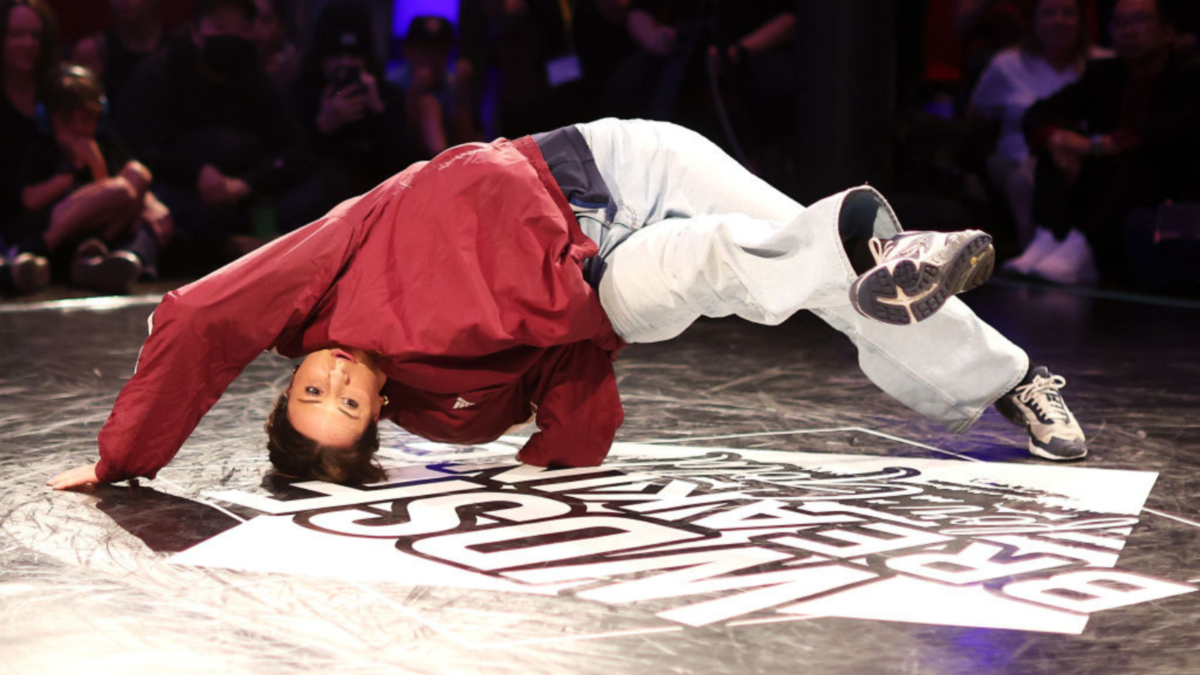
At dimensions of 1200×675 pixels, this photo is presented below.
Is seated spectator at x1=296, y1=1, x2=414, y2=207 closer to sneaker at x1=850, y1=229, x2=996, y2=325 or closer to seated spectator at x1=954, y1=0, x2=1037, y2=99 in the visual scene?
seated spectator at x1=954, y1=0, x2=1037, y2=99

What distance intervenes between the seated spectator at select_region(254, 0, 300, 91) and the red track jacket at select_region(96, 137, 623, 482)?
4.58 meters

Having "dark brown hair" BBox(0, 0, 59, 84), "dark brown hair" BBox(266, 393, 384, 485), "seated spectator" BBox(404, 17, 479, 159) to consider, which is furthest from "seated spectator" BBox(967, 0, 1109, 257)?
"dark brown hair" BBox(266, 393, 384, 485)

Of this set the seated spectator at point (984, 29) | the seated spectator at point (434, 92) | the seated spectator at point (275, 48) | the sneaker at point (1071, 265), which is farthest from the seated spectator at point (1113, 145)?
the seated spectator at point (275, 48)

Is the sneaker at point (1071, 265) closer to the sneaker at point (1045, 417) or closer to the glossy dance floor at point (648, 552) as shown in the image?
the glossy dance floor at point (648, 552)

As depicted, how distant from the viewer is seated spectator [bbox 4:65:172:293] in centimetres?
539

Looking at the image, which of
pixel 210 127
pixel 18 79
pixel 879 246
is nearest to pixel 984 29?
pixel 210 127

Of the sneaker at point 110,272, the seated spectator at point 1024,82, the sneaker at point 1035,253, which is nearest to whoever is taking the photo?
the sneaker at point 110,272

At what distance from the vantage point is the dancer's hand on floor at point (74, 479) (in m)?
2.30

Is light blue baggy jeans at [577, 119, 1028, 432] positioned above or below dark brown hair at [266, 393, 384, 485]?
above

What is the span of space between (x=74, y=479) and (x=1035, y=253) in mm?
4305

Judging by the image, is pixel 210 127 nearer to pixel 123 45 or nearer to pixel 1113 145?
pixel 123 45

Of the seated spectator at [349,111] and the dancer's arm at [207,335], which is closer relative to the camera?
the dancer's arm at [207,335]

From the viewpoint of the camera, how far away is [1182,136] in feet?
16.8

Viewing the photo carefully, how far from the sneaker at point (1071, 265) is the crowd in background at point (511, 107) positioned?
0.04 feet
